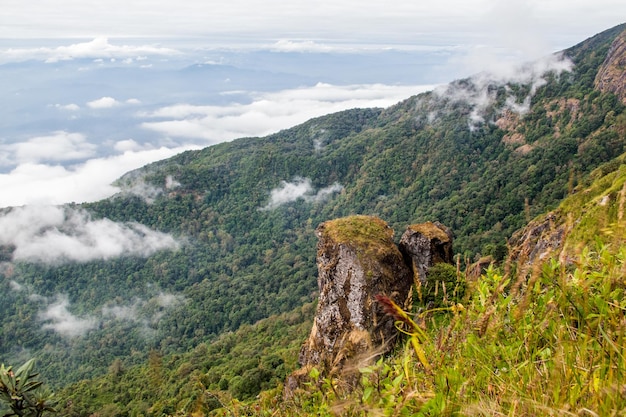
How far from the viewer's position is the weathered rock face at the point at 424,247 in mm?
21328

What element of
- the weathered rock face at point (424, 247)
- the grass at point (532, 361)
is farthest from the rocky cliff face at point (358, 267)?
the grass at point (532, 361)

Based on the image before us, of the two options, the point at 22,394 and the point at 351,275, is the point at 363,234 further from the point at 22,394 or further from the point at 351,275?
the point at 22,394

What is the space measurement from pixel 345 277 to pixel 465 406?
18462 mm

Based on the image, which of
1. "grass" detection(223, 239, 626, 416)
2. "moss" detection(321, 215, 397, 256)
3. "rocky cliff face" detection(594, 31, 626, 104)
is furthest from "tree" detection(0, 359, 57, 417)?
"rocky cliff face" detection(594, 31, 626, 104)

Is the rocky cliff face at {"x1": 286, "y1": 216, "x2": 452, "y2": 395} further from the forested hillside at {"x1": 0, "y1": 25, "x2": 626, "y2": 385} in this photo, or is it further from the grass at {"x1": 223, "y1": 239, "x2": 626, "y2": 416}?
the forested hillside at {"x1": 0, "y1": 25, "x2": 626, "y2": 385}

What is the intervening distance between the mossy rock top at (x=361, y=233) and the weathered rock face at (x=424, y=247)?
1.13 meters

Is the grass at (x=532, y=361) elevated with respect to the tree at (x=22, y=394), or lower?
elevated

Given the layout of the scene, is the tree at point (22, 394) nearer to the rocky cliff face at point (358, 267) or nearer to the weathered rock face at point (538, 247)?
the weathered rock face at point (538, 247)

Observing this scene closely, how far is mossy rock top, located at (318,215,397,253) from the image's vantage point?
66.9 ft

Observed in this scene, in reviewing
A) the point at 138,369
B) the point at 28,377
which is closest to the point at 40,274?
the point at 138,369

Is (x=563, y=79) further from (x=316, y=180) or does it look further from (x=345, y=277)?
(x=345, y=277)

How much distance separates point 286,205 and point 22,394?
160 m

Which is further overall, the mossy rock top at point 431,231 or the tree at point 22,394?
the mossy rock top at point 431,231

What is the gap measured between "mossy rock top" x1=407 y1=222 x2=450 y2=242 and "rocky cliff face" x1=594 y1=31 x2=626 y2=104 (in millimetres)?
90075
